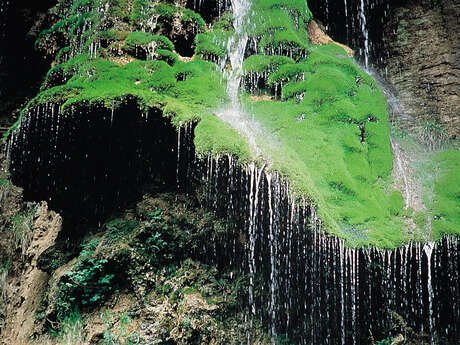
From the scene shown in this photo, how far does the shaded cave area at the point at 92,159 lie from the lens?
6109 millimetres

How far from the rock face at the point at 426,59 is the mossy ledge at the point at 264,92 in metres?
2.38

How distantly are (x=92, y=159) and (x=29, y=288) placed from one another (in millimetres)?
4555

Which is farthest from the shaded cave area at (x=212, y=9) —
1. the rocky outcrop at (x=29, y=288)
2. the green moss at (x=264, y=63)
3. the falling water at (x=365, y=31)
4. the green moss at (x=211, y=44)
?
the rocky outcrop at (x=29, y=288)

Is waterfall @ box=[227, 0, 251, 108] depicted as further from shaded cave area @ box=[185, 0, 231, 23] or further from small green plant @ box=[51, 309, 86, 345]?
small green plant @ box=[51, 309, 86, 345]

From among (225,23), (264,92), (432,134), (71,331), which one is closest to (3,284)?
(71,331)

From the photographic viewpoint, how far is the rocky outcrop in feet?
24.8

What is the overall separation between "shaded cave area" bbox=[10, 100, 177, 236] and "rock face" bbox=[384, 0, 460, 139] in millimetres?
7678

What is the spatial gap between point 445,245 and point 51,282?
8.04 m

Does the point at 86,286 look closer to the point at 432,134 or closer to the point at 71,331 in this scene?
the point at 71,331

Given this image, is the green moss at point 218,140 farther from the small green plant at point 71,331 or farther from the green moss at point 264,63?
the small green plant at point 71,331

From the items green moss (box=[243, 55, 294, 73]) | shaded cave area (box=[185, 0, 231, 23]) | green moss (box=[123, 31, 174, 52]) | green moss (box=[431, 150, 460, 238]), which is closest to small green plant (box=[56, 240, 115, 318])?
green moss (box=[123, 31, 174, 52])

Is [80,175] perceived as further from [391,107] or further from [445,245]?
[391,107]

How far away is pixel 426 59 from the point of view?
402 inches

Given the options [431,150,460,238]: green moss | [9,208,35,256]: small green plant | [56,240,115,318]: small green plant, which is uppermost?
[431,150,460,238]: green moss
